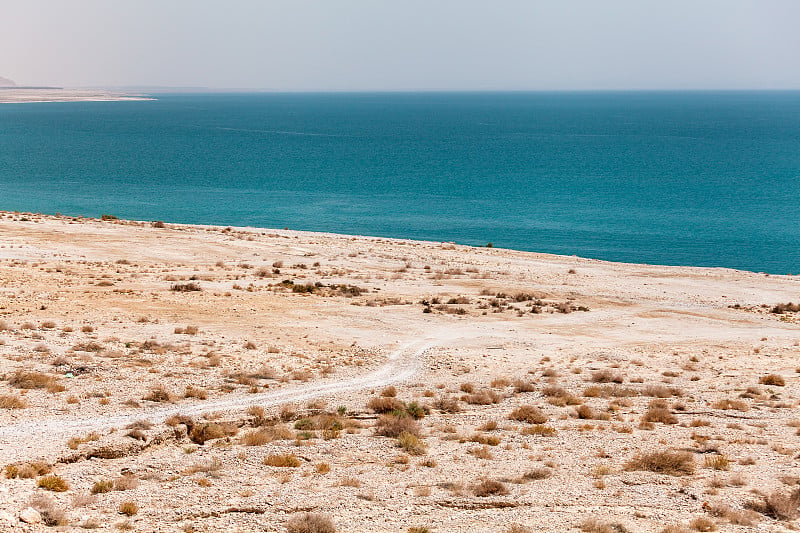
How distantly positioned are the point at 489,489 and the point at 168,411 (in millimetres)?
10990

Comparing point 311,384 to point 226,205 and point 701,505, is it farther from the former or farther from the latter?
point 226,205

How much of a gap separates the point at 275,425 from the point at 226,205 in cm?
8234

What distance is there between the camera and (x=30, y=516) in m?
15.1

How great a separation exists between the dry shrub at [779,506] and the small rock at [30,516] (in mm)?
15233

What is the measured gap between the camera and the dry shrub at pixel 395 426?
21.7m

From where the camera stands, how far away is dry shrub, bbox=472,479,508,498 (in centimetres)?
1727

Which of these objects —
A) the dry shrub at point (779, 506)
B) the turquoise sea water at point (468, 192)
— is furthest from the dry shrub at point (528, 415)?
the turquoise sea water at point (468, 192)

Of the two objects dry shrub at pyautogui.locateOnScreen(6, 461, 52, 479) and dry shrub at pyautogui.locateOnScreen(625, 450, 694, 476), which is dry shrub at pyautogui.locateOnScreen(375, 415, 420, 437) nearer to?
dry shrub at pyautogui.locateOnScreen(625, 450, 694, 476)

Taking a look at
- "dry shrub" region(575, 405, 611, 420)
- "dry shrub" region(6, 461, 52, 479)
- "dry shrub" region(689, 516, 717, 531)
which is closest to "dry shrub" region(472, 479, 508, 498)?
"dry shrub" region(689, 516, 717, 531)

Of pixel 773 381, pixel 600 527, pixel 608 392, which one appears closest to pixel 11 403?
pixel 600 527

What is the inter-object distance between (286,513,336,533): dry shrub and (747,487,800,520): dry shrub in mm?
9310

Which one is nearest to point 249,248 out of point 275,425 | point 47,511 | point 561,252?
point 561,252

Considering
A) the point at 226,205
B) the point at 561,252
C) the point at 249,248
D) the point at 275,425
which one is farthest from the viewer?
the point at 226,205

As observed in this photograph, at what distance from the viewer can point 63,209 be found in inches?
3649
